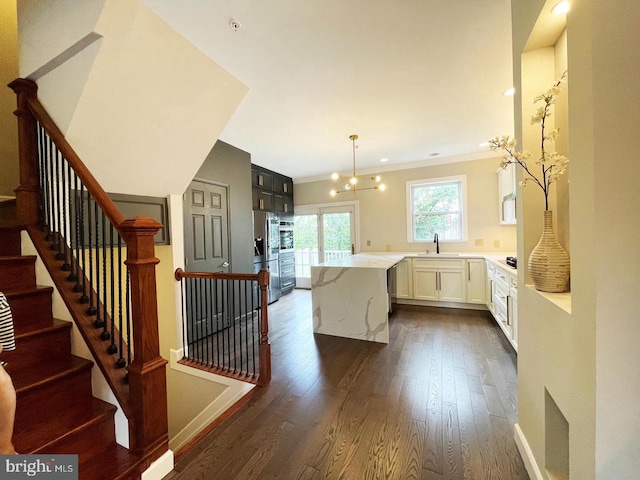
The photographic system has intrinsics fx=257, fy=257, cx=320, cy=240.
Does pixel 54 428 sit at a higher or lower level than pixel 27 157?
lower

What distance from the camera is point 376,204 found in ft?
17.6

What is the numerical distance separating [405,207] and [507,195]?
168 centimetres

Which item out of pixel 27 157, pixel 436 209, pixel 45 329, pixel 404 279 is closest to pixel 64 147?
pixel 27 157

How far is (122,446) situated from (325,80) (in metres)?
2.91

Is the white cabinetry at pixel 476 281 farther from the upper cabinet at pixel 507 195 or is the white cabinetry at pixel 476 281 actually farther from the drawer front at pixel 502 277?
the upper cabinet at pixel 507 195

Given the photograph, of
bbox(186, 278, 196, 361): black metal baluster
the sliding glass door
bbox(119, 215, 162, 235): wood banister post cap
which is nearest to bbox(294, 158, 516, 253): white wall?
the sliding glass door

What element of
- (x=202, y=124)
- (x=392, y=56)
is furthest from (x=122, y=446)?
(x=392, y=56)

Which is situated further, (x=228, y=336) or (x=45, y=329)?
(x=228, y=336)

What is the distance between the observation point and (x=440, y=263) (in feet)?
14.0

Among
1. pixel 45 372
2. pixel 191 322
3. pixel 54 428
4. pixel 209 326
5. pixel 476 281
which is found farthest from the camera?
pixel 476 281

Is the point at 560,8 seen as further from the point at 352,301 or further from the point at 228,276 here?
the point at 352,301

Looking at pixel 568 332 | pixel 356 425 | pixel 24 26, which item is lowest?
pixel 356 425

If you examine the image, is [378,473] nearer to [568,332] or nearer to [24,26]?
[568,332]

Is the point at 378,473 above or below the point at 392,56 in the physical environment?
below
